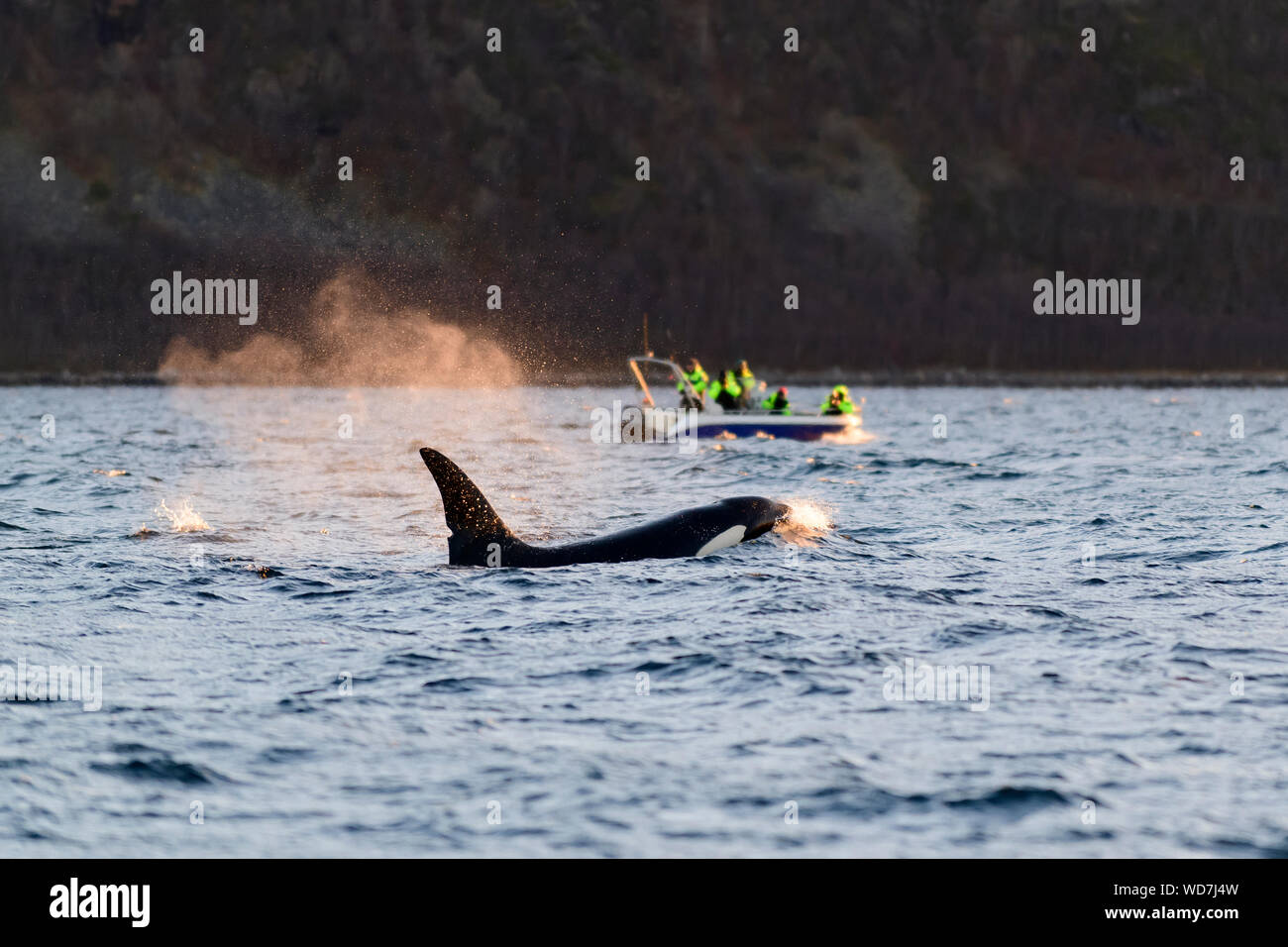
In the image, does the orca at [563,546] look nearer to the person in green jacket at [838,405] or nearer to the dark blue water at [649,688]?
the dark blue water at [649,688]

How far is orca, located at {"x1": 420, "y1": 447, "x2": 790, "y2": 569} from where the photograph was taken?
20.1 metres

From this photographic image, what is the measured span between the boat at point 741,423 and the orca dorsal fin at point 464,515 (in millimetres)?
33879

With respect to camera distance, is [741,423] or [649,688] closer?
[649,688]

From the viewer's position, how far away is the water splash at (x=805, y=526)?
22844 millimetres

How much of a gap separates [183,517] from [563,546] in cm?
1044

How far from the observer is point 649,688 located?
13484 millimetres

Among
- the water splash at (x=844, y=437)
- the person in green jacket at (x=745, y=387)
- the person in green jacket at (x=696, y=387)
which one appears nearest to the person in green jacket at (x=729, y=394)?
the person in green jacket at (x=745, y=387)

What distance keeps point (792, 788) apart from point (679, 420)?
44677 mm

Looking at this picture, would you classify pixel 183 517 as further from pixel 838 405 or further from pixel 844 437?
pixel 838 405

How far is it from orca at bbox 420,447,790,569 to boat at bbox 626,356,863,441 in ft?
108

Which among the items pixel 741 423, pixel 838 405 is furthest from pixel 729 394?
pixel 838 405
